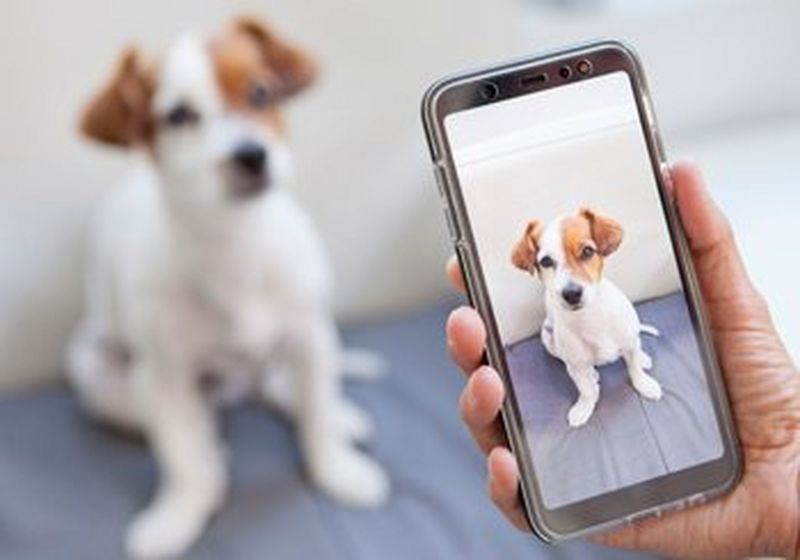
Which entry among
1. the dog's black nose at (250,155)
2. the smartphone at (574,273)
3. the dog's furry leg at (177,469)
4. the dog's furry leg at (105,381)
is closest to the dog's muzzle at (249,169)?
the dog's black nose at (250,155)

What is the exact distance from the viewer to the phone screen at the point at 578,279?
0.64 metres

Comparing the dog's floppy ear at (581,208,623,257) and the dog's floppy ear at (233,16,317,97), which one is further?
the dog's floppy ear at (233,16,317,97)

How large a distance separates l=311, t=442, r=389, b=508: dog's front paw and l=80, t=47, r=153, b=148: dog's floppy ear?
39 cm

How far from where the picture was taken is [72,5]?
4.33ft

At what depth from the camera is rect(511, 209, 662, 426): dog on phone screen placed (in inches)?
25.1

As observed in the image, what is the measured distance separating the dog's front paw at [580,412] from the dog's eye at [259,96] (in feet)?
1.82

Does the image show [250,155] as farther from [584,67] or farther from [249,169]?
[584,67]

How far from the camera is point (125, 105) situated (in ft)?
3.50

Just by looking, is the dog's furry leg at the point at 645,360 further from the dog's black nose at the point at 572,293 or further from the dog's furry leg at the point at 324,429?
the dog's furry leg at the point at 324,429

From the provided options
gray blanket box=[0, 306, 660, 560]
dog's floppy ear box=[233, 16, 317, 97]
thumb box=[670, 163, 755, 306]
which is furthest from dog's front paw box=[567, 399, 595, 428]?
→ dog's floppy ear box=[233, 16, 317, 97]

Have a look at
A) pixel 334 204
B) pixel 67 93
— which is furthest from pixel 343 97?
pixel 67 93

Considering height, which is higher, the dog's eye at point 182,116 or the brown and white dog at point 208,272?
the dog's eye at point 182,116

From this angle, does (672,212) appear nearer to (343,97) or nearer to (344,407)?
(344,407)

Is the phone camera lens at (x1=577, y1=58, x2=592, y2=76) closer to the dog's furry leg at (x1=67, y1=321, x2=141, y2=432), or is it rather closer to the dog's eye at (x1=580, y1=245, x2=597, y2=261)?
the dog's eye at (x1=580, y1=245, x2=597, y2=261)
